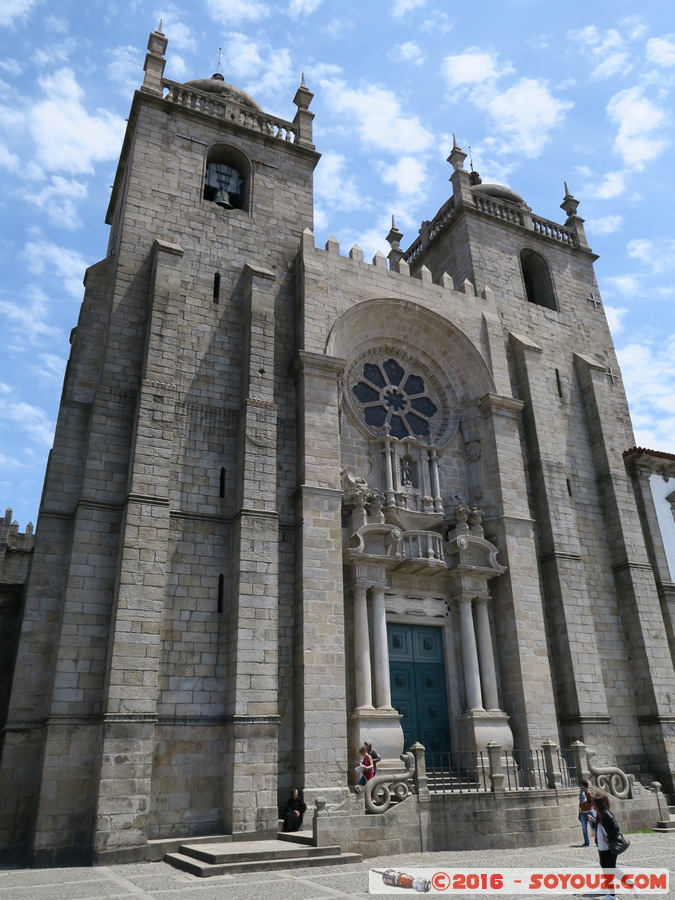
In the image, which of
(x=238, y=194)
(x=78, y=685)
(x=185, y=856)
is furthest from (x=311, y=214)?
(x=185, y=856)

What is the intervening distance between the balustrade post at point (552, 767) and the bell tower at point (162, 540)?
204 inches

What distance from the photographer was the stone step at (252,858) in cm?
948

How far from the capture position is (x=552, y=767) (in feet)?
41.9

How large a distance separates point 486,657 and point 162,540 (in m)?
7.88

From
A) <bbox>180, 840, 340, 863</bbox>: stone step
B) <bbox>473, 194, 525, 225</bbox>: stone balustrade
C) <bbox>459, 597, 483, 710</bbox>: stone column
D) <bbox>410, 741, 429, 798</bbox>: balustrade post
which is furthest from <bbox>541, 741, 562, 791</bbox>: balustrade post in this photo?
<bbox>473, 194, 525, 225</bbox>: stone balustrade

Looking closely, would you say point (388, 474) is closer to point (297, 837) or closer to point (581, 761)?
point (581, 761)

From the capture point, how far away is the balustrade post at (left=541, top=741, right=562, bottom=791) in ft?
41.7

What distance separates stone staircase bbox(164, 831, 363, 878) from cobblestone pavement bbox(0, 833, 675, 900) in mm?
168

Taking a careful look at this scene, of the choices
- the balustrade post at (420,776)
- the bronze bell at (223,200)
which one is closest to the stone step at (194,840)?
the balustrade post at (420,776)

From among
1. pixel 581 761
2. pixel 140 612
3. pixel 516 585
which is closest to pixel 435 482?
pixel 516 585

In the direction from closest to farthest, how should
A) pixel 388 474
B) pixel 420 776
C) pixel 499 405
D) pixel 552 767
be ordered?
pixel 420 776, pixel 552 767, pixel 388 474, pixel 499 405

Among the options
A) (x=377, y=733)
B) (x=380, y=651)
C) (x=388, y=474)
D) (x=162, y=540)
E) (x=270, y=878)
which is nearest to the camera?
(x=270, y=878)

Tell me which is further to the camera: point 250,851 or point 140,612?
point 140,612

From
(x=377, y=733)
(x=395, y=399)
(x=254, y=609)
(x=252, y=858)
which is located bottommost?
(x=252, y=858)
